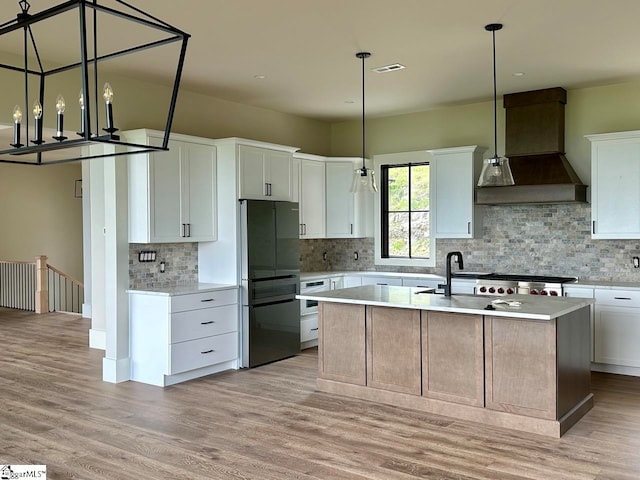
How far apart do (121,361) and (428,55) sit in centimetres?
397

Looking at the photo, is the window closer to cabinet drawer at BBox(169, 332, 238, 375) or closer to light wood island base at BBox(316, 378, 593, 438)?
cabinet drawer at BBox(169, 332, 238, 375)

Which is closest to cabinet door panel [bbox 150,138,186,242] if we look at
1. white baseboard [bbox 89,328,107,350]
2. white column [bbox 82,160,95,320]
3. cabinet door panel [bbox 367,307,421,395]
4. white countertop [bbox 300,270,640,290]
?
white countertop [bbox 300,270,640,290]

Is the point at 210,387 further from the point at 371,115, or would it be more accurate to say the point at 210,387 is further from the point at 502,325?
the point at 371,115

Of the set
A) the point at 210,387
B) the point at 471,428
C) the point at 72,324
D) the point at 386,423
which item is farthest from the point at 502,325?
the point at 72,324

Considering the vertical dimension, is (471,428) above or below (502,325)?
below

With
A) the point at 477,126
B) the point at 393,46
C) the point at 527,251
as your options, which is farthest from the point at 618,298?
the point at 393,46

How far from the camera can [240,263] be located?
20.4 ft

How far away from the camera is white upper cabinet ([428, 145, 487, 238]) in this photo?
22.6 feet

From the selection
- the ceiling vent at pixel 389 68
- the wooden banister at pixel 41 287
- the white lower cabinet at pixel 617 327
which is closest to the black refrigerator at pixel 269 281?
the ceiling vent at pixel 389 68

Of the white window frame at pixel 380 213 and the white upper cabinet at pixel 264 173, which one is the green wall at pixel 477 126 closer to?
the white window frame at pixel 380 213

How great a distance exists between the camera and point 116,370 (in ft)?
18.8

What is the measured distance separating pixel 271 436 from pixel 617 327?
360 cm

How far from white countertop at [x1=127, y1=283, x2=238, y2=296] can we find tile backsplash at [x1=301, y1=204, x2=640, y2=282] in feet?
9.00

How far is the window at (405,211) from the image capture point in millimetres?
7641
